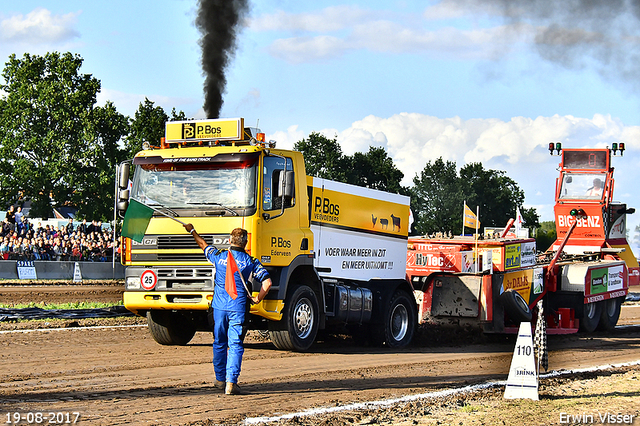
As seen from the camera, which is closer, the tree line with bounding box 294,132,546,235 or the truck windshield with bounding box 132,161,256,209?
the truck windshield with bounding box 132,161,256,209

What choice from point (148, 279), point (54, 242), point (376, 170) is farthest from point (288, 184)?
point (376, 170)

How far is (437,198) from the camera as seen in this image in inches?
3487

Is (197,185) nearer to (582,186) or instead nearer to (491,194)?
(582,186)

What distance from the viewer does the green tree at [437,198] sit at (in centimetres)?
8231

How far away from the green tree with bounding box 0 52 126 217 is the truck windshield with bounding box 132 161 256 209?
3658cm

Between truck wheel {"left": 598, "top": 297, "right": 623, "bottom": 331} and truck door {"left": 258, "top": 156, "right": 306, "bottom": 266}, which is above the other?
truck door {"left": 258, "top": 156, "right": 306, "bottom": 266}

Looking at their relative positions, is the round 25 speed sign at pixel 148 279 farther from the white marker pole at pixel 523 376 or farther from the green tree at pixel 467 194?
the green tree at pixel 467 194

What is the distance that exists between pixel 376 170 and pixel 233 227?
69.7 meters

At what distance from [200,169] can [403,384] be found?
4.50 metres

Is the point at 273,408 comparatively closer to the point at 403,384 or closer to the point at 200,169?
the point at 403,384

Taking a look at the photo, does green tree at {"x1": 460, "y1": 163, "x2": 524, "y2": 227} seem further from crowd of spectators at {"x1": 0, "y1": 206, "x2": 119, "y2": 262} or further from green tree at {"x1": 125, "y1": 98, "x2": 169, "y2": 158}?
crowd of spectators at {"x1": 0, "y1": 206, "x2": 119, "y2": 262}

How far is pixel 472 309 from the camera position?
14.5 meters

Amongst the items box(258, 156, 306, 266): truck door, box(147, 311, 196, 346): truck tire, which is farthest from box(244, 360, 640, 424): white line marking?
box(147, 311, 196, 346): truck tire

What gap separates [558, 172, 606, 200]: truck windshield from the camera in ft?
66.7
